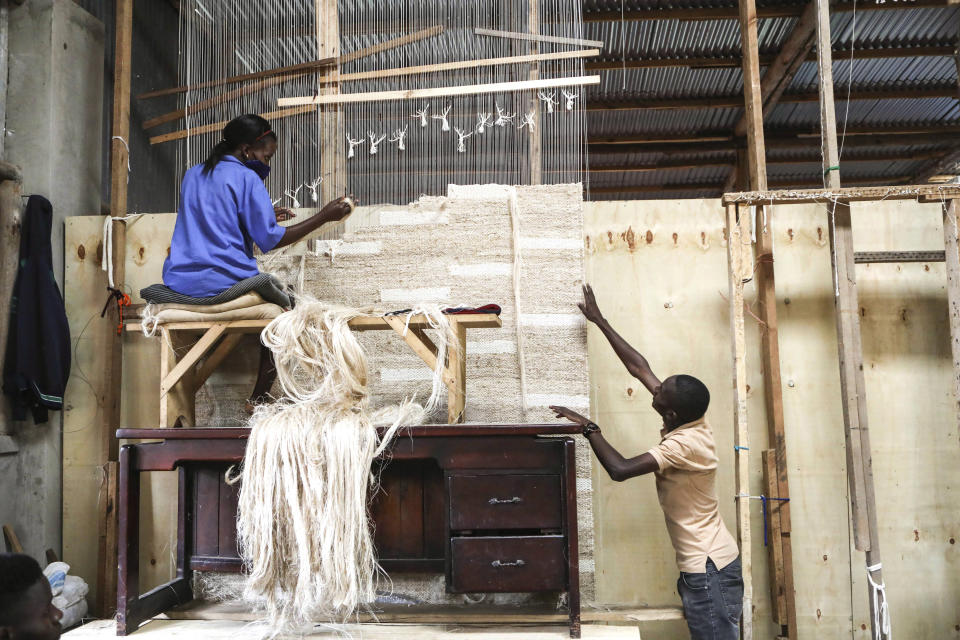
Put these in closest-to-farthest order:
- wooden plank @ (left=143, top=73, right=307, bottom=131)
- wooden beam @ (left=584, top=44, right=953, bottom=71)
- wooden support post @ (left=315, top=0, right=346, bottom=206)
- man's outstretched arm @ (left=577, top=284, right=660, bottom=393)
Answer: man's outstretched arm @ (left=577, top=284, right=660, bottom=393)
wooden support post @ (left=315, top=0, right=346, bottom=206)
wooden plank @ (left=143, top=73, right=307, bottom=131)
wooden beam @ (left=584, top=44, right=953, bottom=71)

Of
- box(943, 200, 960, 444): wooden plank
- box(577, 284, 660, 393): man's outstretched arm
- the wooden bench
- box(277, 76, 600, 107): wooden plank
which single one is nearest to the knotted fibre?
the wooden bench

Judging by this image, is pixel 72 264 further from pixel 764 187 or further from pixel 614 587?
pixel 764 187

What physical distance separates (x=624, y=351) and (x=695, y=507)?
734 millimetres

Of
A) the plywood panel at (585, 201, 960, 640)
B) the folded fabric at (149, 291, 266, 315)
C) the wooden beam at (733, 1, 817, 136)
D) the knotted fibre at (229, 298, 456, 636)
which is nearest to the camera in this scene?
the knotted fibre at (229, 298, 456, 636)

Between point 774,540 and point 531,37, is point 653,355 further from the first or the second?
point 531,37

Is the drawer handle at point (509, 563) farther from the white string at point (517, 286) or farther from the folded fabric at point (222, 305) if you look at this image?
the folded fabric at point (222, 305)

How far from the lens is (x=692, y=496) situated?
9.64ft

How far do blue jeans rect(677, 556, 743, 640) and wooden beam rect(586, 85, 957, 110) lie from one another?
3.94 m

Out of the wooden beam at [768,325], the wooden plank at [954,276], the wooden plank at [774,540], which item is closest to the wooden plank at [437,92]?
the wooden beam at [768,325]

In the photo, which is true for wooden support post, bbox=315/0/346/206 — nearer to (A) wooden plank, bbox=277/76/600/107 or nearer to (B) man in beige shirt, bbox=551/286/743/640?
(A) wooden plank, bbox=277/76/600/107

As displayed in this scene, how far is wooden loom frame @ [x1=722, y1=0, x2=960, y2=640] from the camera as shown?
127 inches

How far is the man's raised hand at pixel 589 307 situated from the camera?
3443 millimetres

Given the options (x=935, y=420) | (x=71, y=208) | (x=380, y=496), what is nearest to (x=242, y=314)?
(x=380, y=496)

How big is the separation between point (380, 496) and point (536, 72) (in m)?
2.13
